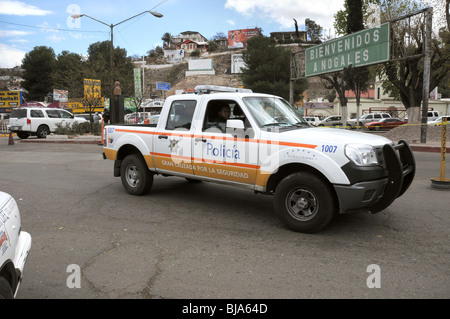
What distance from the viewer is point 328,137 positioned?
466 centimetres

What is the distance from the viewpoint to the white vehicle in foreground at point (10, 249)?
2412 millimetres

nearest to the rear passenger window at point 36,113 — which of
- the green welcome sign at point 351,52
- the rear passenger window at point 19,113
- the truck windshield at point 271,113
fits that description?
the rear passenger window at point 19,113

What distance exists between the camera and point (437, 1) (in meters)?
27.8

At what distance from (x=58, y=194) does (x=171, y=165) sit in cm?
265

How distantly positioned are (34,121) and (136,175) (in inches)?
717

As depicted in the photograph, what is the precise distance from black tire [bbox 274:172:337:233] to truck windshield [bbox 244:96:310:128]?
3.26ft

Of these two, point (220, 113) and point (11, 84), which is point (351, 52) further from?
point (11, 84)

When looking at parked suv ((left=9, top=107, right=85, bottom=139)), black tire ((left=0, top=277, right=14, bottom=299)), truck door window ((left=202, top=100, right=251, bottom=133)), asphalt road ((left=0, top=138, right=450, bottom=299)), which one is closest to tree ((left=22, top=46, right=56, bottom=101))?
parked suv ((left=9, top=107, right=85, bottom=139))

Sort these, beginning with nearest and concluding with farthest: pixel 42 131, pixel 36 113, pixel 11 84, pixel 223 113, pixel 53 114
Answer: pixel 223 113 < pixel 36 113 < pixel 42 131 < pixel 53 114 < pixel 11 84

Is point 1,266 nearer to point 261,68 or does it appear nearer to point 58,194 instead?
point 58,194

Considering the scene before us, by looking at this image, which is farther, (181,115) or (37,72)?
(37,72)

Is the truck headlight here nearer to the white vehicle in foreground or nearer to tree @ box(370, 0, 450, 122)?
the white vehicle in foreground

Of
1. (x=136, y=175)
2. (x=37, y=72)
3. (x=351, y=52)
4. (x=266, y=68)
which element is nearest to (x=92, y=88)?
(x=351, y=52)
